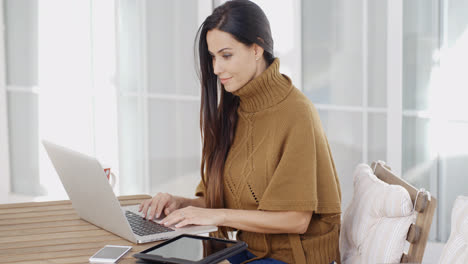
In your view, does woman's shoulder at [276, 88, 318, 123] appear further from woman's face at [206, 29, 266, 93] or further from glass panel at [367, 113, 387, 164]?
glass panel at [367, 113, 387, 164]

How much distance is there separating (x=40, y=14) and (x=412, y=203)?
328 centimetres

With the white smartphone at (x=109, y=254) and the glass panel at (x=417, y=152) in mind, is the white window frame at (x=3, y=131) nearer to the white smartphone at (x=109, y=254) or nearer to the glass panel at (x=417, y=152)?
the glass panel at (x=417, y=152)

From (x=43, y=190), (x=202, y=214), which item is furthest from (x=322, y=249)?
(x=43, y=190)

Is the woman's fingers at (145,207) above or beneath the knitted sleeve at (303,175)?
beneath

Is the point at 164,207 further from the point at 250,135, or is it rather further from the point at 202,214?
the point at 250,135

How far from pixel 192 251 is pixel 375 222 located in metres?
0.58

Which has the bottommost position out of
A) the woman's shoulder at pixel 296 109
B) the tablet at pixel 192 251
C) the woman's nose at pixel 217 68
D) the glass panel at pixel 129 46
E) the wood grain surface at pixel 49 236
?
the wood grain surface at pixel 49 236

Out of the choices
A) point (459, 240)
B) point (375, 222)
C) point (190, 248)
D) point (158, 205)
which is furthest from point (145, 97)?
point (459, 240)

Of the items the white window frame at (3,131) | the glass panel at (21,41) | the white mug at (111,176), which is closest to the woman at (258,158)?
the white mug at (111,176)

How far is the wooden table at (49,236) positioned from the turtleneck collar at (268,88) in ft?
2.09

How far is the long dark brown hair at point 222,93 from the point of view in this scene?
176 centimetres

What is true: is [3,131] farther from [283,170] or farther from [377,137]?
[283,170]

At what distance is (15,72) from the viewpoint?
13.2 feet

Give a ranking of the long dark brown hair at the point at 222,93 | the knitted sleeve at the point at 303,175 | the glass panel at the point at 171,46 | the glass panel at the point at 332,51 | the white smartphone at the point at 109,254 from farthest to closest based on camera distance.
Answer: the glass panel at the point at 171,46
the glass panel at the point at 332,51
the long dark brown hair at the point at 222,93
the knitted sleeve at the point at 303,175
the white smartphone at the point at 109,254
